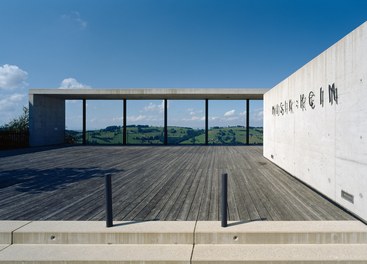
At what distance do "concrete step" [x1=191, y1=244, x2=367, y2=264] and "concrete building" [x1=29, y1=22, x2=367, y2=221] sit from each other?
3.91 ft

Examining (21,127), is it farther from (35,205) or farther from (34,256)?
(34,256)

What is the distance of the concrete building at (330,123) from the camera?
3912mm

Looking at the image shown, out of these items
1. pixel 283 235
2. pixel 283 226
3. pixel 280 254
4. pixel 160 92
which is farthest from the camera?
pixel 160 92

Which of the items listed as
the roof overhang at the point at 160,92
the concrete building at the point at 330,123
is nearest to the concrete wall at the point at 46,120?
the roof overhang at the point at 160,92

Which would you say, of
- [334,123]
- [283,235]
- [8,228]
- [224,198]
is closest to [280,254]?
[283,235]

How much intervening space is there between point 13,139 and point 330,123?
21294 mm

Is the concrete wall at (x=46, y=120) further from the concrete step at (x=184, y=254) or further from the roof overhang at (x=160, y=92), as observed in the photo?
the concrete step at (x=184, y=254)

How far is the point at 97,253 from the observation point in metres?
3.16

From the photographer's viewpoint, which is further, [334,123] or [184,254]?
[334,123]

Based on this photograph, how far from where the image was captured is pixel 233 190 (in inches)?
225

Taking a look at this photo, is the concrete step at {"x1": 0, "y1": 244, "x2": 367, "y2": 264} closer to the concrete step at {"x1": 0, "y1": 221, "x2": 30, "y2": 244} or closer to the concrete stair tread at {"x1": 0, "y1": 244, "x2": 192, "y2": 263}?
the concrete stair tread at {"x1": 0, "y1": 244, "x2": 192, "y2": 263}

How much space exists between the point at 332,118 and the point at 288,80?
3787 millimetres

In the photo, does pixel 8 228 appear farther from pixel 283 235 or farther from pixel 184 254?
pixel 283 235

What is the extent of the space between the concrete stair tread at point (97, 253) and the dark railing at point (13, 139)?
17127mm
